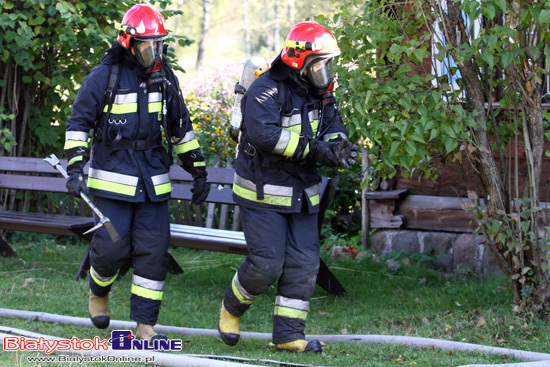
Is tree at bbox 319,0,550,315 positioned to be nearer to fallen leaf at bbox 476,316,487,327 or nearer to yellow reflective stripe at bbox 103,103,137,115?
fallen leaf at bbox 476,316,487,327

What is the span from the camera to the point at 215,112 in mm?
9641

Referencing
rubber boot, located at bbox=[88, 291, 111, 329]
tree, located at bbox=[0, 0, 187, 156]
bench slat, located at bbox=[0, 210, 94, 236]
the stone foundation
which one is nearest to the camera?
rubber boot, located at bbox=[88, 291, 111, 329]

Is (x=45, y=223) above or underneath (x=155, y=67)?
underneath

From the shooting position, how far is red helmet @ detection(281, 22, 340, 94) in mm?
4008

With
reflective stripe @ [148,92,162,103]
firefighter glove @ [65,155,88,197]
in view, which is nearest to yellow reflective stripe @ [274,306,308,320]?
firefighter glove @ [65,155,88,197]

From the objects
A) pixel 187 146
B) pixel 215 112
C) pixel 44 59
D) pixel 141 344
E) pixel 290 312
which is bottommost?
pixel 141 344

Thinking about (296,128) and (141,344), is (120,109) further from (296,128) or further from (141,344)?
(141,344)

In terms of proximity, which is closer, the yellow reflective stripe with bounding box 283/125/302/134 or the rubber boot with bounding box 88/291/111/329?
the yellow reflective stripe with bounding box 283/125/302/134

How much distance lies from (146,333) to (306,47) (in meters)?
1.97

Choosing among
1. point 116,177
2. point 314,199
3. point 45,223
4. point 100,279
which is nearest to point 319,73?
point 314,199

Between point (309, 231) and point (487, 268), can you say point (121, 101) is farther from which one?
point (487, 268)

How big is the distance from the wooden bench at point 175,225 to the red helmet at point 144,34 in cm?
176

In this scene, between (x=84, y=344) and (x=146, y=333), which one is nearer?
(x=84, y=344)

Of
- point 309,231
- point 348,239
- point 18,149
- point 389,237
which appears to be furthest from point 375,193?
point 18,149
